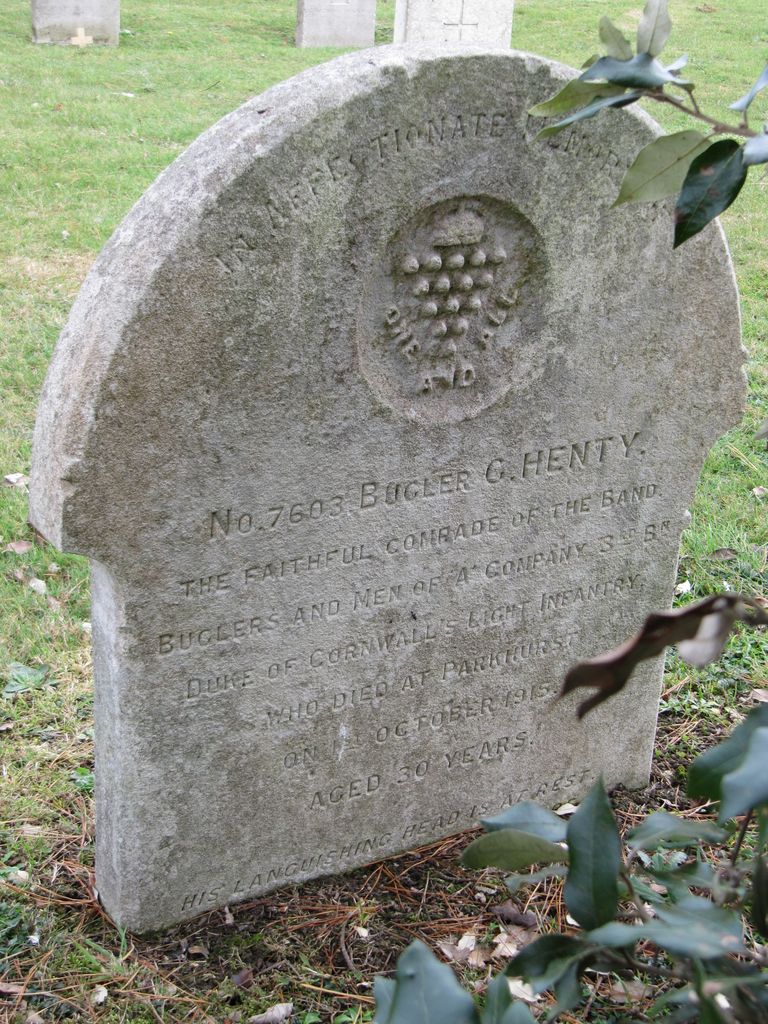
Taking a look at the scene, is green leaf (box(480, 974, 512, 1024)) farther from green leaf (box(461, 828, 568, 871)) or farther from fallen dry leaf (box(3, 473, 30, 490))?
fallen dry leaf (box(3, 473, 30, 490))

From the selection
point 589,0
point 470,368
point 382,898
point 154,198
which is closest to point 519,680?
point 382,898

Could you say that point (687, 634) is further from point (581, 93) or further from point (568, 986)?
point (581, 93)

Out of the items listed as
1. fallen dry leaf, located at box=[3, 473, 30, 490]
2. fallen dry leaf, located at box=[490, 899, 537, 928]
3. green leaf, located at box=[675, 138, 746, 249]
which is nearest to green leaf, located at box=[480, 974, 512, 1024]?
green leaf, located at box=[675, 138, 746, 249]

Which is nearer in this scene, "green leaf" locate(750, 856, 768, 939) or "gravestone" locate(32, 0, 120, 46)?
"green leaf" locate(750, 856, 768, 939)

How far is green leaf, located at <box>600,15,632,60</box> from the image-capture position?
4.74 ft

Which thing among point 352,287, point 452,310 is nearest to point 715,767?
point 352,287

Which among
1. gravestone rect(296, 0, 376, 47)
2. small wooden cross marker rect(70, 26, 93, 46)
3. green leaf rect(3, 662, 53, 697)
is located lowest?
green leaf rect(3, 662, 53, 697)

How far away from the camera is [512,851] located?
4.31 ft

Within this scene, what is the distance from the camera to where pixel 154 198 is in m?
2.19

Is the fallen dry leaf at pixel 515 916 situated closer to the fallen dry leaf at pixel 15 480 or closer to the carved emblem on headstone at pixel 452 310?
the carved emblem on headstone at pixel 452 310

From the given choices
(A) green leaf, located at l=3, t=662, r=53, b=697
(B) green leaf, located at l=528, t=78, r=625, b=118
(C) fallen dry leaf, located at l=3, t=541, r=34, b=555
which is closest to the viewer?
(B) green leaf, located at l=528, t=78, r=625, b=118

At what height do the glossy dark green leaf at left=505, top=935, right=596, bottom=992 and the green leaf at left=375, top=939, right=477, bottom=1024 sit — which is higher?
the green leaf at left=375, top=939, right=477, bottom=1024

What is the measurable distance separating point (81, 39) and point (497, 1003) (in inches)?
470

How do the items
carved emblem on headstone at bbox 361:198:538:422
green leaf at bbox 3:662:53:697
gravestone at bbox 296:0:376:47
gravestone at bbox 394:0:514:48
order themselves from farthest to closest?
gravestone at bbox 296:0:376:47
gravestone at bbox 394:0:514:48
green leaf at bbox 3:662:53:697
carved emblem on headstone at bbox 361:198:538:422
